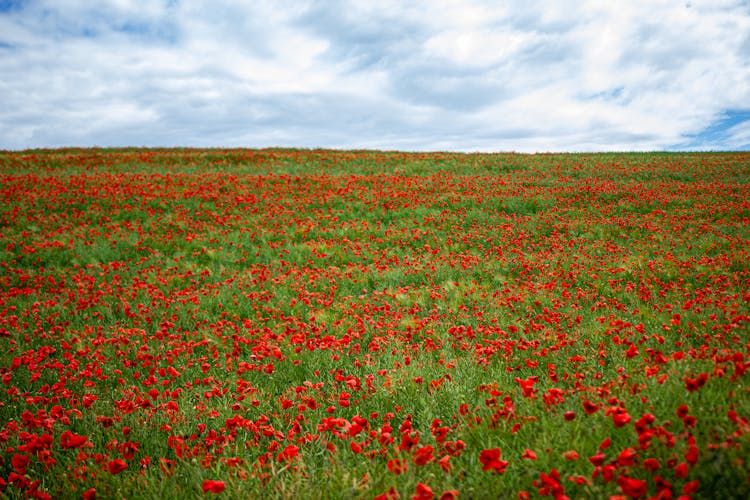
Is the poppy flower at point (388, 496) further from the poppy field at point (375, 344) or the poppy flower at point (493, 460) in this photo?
the poppy flower at point (493, 460)

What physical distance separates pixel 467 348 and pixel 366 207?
31.9ft

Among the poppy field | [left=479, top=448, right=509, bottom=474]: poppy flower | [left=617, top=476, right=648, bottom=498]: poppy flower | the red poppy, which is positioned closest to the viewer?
[left=617, top=476, right=648, bottom=498]: poppy flower

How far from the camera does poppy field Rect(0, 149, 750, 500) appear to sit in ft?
7.07

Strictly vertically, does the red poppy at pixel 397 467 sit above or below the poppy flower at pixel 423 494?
below

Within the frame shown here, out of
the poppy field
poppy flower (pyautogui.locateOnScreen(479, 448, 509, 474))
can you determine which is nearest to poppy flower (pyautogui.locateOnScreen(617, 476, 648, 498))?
the poppy field

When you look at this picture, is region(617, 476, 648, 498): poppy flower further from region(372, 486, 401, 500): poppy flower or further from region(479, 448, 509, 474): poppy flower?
region(372, 486, 401, 500): poppy flower

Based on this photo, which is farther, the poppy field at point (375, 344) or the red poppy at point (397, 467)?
the poppy field at point (375, 344)

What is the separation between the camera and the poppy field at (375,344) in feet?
7.07

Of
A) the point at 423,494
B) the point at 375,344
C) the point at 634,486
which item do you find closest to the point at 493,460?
the point at 423,494

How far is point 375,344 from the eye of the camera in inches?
175

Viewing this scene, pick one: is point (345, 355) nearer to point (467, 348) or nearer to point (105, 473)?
point (467, 348)

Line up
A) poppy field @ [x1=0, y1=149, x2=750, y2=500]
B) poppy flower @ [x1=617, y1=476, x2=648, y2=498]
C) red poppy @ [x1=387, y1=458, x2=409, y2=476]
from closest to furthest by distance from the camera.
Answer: poppy flower @ [x1=617, y1=476, x2=648, y2=498]
red poppy @ [x1=387, y1=458, x2=409, y2=476]
poppy field @ [x1=0, y1=149, x2=750, y2=500]

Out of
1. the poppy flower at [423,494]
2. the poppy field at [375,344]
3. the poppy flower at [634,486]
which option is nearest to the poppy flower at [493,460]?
the poppy field at [375,344]

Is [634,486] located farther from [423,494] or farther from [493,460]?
[423,494]
